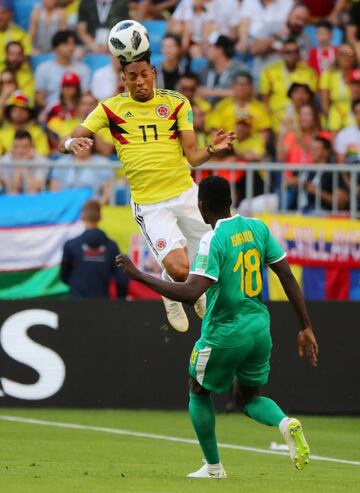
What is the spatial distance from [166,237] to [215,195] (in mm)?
2586

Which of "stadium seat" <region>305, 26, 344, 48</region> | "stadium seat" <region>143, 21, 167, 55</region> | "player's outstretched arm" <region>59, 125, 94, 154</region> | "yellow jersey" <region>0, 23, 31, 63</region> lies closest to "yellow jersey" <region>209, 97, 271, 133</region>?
"stadium seat" <region>305, 26, 344, 48</region>

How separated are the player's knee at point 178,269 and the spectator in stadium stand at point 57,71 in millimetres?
9283

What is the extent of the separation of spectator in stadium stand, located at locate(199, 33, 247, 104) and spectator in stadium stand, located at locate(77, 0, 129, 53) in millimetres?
2015

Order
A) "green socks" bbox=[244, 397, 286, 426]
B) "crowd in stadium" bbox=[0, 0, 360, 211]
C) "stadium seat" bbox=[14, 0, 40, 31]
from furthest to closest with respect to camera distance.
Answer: "stadium seat" bbox=[14, 0, 40, 31], "crowd in stadium" bbox=[0, 0, 360, 211], "green socks" bbox=[244, 397, 286, 426]

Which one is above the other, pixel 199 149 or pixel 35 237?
pixel 199 149

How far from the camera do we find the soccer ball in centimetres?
1052

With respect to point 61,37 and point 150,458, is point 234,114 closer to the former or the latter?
point 61,37

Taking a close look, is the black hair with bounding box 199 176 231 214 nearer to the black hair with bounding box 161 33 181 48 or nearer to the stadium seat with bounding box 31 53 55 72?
the black hair with bounding box 161 33 181 48

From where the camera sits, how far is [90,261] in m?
15.9

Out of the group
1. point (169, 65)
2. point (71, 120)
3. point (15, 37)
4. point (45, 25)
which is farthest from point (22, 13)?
point (169, 65)

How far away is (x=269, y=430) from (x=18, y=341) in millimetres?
3360

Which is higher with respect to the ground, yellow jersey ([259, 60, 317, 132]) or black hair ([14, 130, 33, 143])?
yellow jersey ([259, 60, 317, 132])

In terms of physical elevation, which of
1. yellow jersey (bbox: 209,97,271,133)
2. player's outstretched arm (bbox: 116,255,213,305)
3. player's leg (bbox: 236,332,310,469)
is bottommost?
player's leg (bbox: 236,332,310,469)

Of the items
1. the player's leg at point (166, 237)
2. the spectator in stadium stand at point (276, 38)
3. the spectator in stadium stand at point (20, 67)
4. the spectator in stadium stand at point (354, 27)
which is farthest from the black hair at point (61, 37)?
the player's leg at point (166, 237)
